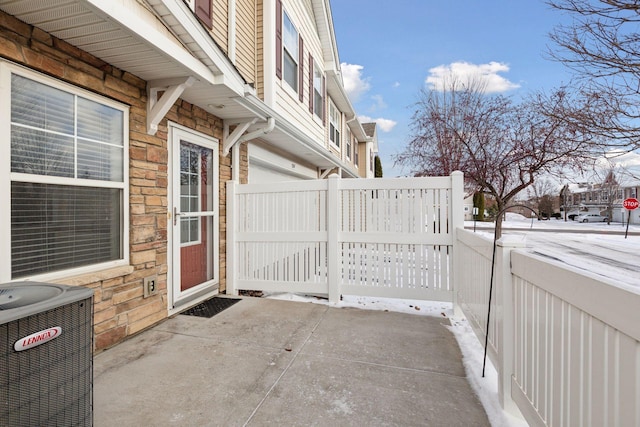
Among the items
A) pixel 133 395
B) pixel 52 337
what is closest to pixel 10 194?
pixel 52 337

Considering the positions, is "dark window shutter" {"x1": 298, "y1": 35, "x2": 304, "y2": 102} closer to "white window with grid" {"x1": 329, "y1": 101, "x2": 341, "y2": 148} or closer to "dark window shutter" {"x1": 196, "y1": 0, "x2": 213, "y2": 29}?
"dark window shutter" {"x1": 196, "y1": 0, "x2": 213, "y2": 29}

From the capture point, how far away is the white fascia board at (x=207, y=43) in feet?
8.27

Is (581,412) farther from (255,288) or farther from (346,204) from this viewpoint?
(255,288)

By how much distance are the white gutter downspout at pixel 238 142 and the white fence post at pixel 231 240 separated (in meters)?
0.22

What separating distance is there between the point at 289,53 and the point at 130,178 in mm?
4521

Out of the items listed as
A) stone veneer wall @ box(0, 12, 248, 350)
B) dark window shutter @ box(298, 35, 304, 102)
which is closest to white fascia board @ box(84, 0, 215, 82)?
stone veneer wall @ box(0, 12, 248, 350)

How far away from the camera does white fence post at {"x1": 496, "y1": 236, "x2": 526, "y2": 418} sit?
1.87 meters

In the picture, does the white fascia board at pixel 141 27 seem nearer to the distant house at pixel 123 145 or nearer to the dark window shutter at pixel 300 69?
the distant house at pixel 123 145

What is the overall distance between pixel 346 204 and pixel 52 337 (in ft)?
10.9

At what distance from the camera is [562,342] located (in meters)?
1.25

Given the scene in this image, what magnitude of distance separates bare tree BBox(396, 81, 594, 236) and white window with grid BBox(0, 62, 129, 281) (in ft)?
16.7

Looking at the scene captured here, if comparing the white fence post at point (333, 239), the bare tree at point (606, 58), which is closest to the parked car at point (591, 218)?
the bare tree at point (606, 58)

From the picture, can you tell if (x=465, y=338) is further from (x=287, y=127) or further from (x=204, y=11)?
(x=204, y=11)

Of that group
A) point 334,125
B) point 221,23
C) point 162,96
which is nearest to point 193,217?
point 162,96
